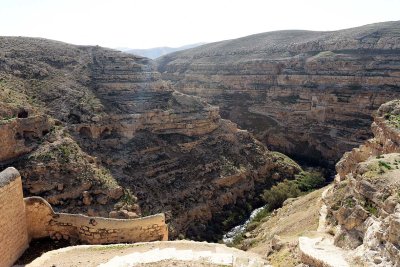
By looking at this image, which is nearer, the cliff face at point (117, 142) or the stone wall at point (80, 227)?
the stone wall at point (80, 227)

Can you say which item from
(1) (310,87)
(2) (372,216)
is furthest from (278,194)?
(1) (310,87)

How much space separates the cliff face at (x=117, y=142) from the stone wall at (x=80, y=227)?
11717mm

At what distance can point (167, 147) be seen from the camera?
1438 inches

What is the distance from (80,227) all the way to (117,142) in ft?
65.3

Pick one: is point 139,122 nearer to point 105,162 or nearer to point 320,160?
point 105,162

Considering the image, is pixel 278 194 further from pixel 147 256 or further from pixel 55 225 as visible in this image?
pixel 147 256

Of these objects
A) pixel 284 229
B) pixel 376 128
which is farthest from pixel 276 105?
pixel 284 229

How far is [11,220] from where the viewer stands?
12.6m

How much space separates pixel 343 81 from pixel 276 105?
964cm

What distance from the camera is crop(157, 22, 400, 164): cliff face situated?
52722 millimetres

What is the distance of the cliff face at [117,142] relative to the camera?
28.0 meters

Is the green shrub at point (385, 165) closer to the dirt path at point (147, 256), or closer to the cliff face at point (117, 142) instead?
the dirt path at point (147, 256)

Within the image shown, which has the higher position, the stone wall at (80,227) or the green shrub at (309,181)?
the stone wall at (80,227)

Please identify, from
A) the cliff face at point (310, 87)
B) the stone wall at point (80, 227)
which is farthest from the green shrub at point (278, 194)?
the stone wall at point (80, 227)
